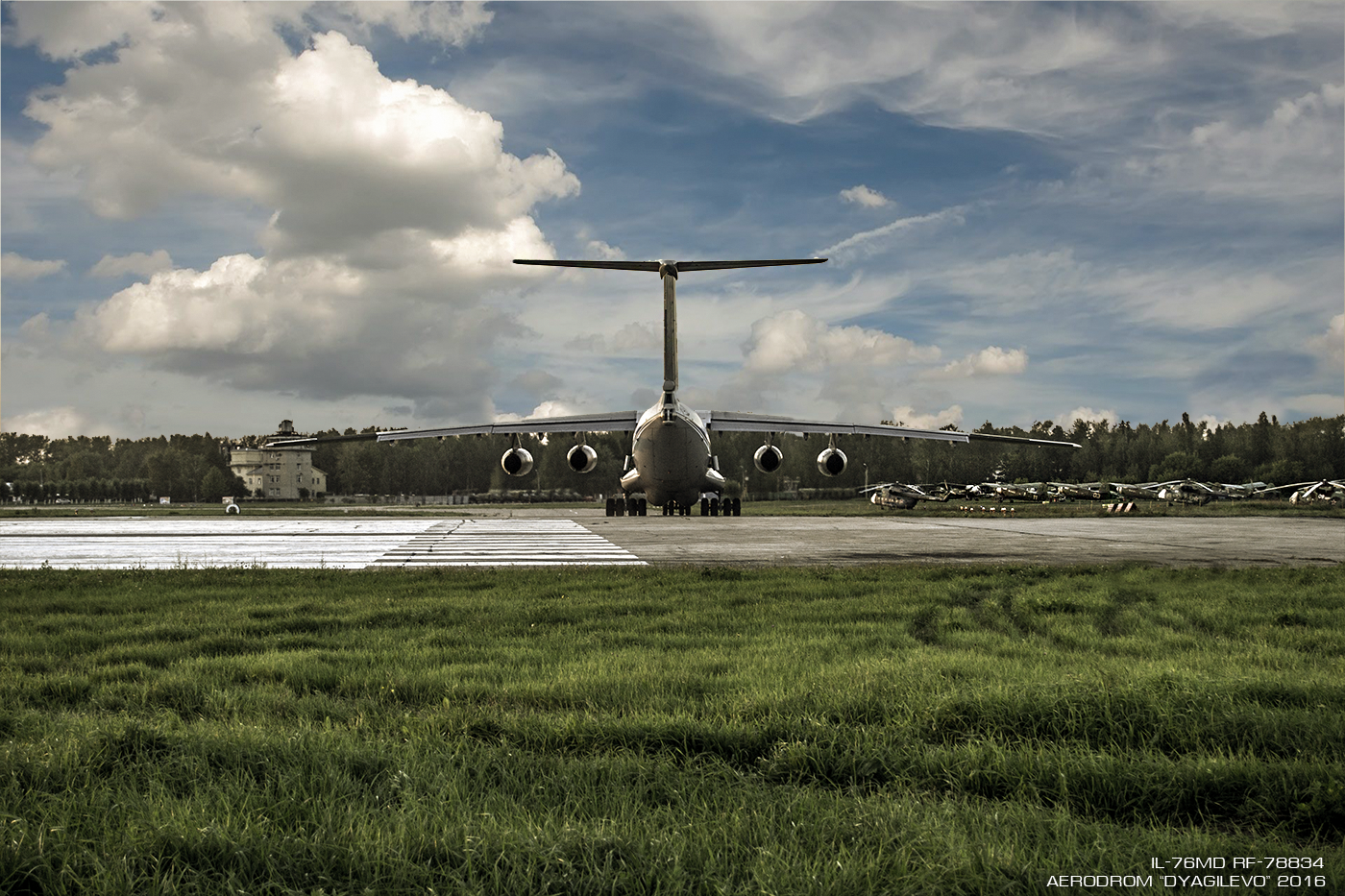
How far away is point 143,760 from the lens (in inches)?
143

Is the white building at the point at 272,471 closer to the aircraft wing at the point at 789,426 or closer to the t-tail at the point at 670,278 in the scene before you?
the aircraft wing at the point at 789,426

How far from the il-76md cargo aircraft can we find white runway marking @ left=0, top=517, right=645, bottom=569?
5268mm

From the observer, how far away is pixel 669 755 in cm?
381

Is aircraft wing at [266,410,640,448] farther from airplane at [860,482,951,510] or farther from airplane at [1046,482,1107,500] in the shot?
airplane at [1046,482,1107,500]

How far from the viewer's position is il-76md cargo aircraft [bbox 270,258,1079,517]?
2658 cm

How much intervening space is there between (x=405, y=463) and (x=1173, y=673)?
139m

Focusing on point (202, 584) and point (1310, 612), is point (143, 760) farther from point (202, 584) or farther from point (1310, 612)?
point (1310, 612)

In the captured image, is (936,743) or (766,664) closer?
(936,743)

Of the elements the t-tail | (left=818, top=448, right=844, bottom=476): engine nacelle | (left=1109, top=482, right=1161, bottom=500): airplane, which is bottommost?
(left=1109, top=482, right=1161, bottom=500): airplane

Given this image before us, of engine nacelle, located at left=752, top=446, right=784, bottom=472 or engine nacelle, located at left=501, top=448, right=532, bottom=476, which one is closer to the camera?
engine nacelle, located at left=501, top=448, right=532, bottom=476

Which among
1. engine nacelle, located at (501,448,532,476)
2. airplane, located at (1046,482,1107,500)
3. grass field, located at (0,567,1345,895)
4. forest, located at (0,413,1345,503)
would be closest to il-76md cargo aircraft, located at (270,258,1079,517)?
engine nacelle, located at (501,448,532,476)

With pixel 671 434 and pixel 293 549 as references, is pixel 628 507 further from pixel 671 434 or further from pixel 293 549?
pixel 293 549

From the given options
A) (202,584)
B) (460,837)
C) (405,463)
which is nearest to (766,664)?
(460,837)

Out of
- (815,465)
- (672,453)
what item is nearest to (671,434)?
(672,453)
